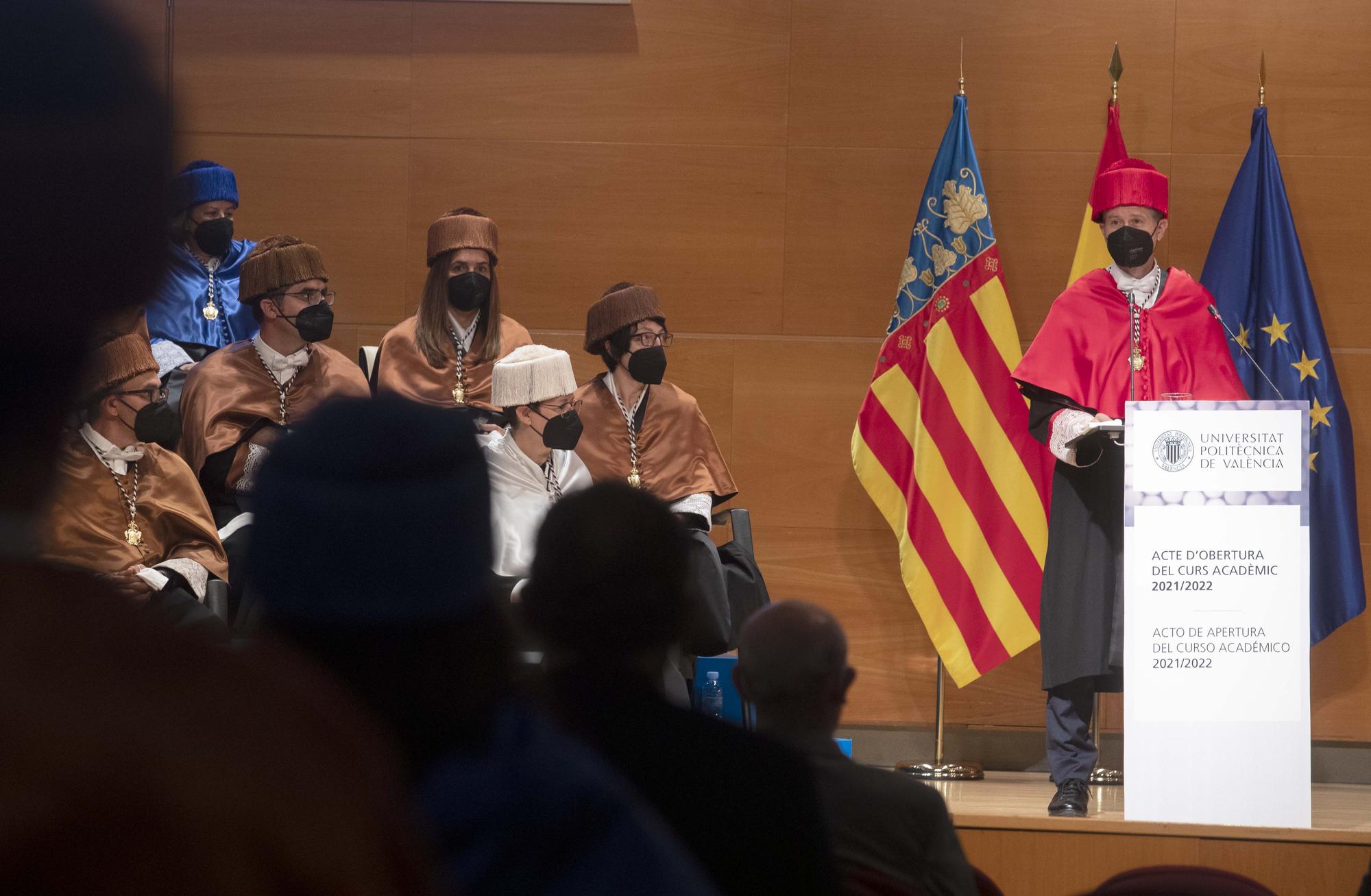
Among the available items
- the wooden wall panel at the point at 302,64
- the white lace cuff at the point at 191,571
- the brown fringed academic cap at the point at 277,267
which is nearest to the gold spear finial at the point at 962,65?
the wooden wall panel at the point at 302,64

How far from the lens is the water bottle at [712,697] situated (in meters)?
4.59

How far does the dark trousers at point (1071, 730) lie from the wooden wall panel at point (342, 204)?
9.53 ft

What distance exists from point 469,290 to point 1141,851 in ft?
9.28

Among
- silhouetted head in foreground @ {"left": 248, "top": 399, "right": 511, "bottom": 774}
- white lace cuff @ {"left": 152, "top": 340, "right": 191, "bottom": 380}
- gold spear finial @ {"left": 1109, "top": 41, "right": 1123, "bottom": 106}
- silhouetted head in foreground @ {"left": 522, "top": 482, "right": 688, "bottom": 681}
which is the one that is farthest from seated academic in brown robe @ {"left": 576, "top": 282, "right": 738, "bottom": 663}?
silhouetted head in foreground @ {"left": 248, "top": 399, "right": 511, "bottom": 774}

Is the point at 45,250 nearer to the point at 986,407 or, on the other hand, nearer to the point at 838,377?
the point at 986,407

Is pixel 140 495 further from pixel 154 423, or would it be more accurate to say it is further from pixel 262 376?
pixel 262 376

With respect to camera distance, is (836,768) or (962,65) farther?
(962,65)

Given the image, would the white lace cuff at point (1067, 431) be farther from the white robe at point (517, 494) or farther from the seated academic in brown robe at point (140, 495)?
the seated academic in brown robe at point (140, 495)

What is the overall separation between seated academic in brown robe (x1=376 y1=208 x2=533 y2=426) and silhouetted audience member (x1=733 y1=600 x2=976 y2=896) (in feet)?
10.1

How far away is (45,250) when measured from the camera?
0.38 meters

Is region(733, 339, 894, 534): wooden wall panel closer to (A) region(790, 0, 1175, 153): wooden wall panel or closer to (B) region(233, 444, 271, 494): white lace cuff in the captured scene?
(A) region(790, 0, 1175, 153): wooden wall panel

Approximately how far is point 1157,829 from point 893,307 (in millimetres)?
2527

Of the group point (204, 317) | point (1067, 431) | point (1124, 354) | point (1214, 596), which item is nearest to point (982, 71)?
point (1124, 354)

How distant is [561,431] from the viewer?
4.89m
